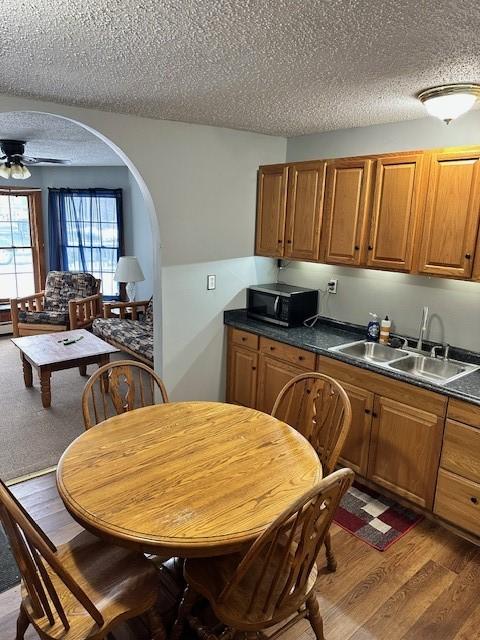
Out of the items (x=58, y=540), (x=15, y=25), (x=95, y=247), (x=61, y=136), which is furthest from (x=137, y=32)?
(x=95, y=247)

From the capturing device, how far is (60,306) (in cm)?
600

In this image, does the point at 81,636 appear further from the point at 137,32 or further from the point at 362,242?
the point at 362,242

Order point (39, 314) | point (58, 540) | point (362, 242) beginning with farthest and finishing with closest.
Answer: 1. point (39, 314)
2. point (362, 242)
3. point (58, 540)

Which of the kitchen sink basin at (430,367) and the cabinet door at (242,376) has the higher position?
the kitchen sink basin at (430,367)

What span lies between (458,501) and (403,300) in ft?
4.26

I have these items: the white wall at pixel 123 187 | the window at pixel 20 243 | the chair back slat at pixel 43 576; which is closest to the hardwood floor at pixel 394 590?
the chair back slat at pixel 43 576

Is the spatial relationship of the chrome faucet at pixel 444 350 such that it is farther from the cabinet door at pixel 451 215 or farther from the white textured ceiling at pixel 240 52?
the white textured ceiling at pixel 240 52

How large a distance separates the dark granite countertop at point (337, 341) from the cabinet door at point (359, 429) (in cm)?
18

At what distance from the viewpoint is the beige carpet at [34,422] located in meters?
3.08

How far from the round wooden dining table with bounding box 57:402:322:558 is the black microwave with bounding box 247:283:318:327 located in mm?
1319

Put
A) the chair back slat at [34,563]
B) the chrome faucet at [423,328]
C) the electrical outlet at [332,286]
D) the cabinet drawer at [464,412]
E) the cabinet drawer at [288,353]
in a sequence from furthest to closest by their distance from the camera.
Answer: the electrical outlet at [332,286], the cabinet drawer at [288,353], the chrome faucet at [423,328], the cabinet drawer at [464,412], the chair back slat at [34,563]

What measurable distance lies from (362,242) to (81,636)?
251 cm

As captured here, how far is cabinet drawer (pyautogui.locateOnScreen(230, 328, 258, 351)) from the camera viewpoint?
3.43 meters

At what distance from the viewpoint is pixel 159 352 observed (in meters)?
3.40
